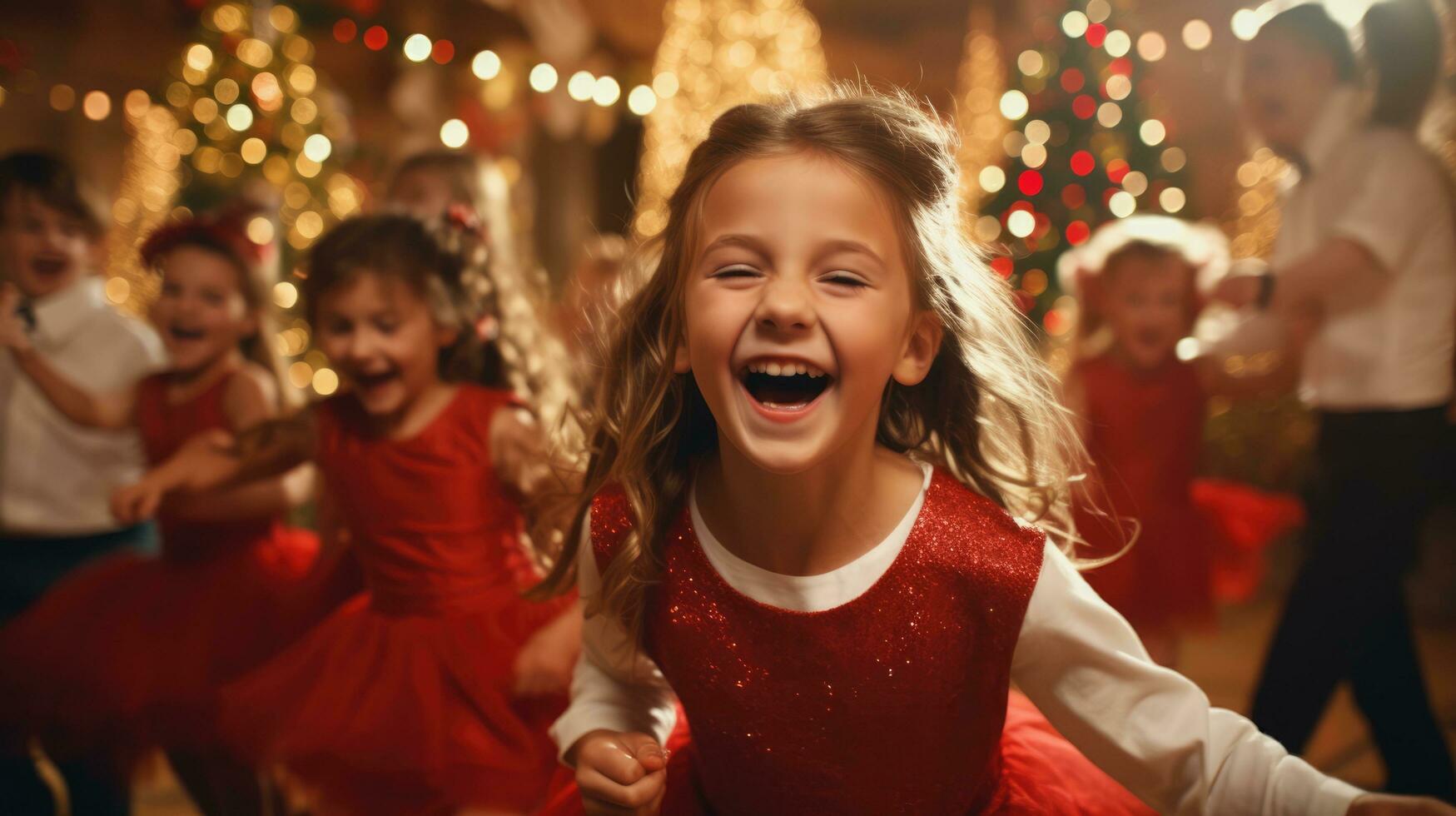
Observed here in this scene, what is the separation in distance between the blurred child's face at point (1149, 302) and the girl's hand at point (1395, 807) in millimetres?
1767

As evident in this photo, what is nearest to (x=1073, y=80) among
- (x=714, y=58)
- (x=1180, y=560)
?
A: (x=714, y=58)

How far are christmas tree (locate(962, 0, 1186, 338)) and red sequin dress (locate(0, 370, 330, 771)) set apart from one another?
318 cm

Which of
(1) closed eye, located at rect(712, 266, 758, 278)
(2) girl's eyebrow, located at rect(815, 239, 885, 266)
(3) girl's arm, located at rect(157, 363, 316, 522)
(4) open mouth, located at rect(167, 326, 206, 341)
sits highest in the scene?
(2) girl's eyebrow, located at rect(815, 239, 885, 266)

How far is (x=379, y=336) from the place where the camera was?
1.91m

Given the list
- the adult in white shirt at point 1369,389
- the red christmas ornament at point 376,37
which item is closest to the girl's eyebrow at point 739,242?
the adult in white shirt at point 1369,389

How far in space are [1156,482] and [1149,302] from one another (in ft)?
1.49

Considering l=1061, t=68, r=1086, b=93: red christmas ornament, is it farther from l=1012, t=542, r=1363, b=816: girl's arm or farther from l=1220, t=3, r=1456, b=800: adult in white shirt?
l=1012, t=542, r=1363, b=816: girl's arm

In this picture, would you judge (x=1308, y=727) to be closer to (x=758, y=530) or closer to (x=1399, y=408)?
(x=1399, y=408)

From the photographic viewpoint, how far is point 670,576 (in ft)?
4.25

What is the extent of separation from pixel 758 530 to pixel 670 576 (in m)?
0.12

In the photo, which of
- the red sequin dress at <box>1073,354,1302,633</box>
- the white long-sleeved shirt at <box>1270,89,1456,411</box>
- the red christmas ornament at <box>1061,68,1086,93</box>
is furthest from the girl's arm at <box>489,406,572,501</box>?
the red christmas ornament at <box>1061,68,1086,93</box>

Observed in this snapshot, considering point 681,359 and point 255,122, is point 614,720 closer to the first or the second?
point 681,359

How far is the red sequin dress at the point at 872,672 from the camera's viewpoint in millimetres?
1203

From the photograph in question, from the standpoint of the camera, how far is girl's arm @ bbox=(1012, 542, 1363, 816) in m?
1.11
